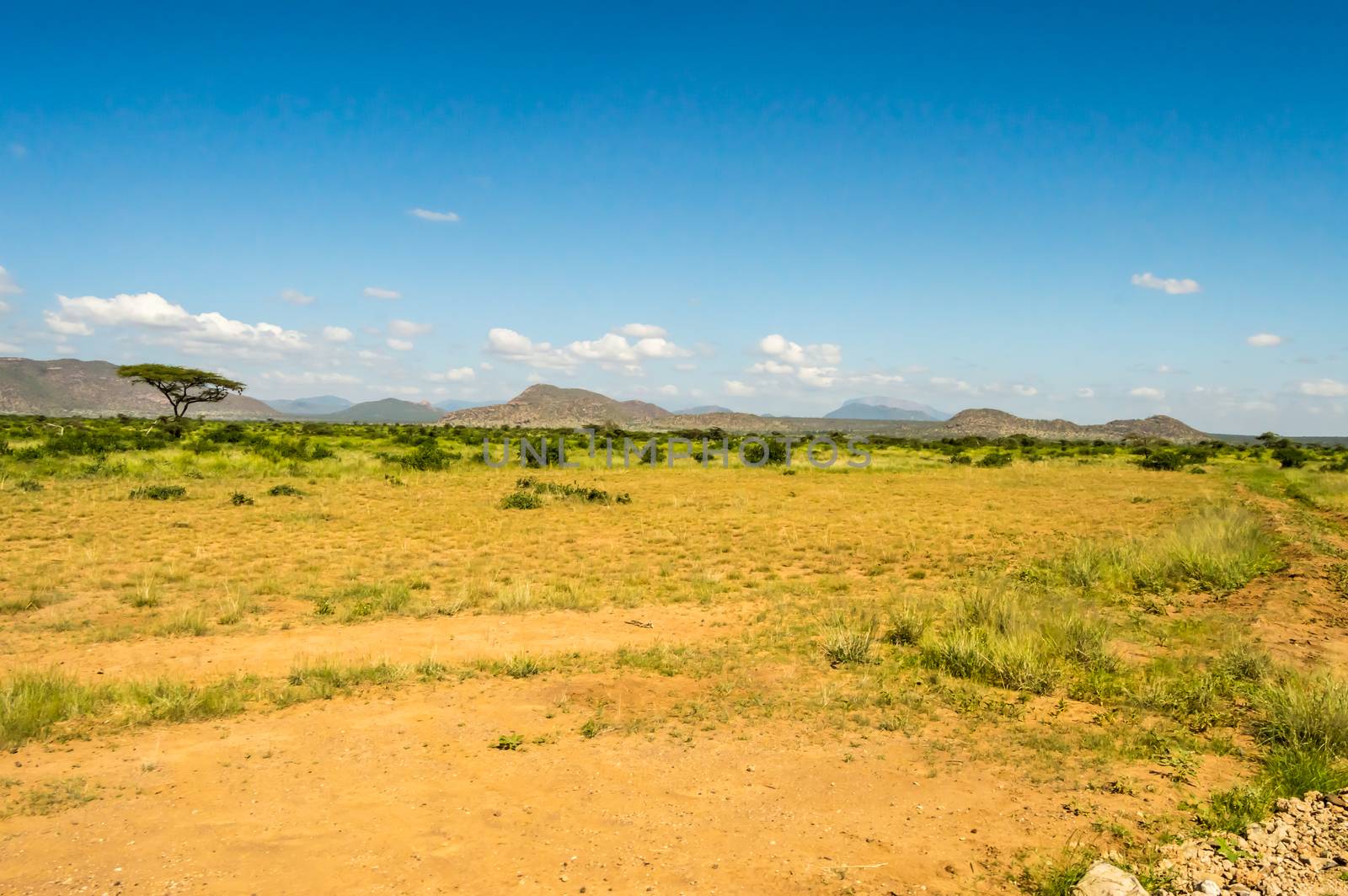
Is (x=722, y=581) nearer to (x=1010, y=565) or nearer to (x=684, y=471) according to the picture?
(x=1010, y=565)

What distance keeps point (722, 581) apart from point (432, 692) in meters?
6.25

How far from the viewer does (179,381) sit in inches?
2222

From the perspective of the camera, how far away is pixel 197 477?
27.0 metres

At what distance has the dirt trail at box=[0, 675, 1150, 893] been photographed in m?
4.25

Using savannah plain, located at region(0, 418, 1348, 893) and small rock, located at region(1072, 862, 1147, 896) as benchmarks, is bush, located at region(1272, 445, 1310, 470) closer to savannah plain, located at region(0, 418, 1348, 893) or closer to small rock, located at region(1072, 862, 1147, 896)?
savannah plain, located at region(0, 418, 1348, 893)

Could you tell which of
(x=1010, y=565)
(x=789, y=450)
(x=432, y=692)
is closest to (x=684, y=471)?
(x=789, y=450)

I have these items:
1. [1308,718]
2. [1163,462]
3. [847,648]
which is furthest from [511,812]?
[1163,462]

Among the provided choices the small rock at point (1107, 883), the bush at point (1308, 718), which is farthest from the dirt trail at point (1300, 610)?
the small rock at point (1107, 883)

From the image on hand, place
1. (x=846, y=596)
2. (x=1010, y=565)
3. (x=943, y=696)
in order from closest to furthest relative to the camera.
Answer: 1. (x=943, y=696)
2. (x=846, y=596)
3. (x=1010, y=565)

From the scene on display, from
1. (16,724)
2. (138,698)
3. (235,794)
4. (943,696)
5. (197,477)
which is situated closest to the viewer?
(235,794)

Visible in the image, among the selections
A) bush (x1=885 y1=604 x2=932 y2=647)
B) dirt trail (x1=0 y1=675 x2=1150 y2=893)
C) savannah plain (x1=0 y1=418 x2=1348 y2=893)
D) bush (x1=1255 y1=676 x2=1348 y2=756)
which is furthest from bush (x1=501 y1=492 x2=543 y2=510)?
bush (x1=1255 y1=676 x2=1348 y2=756)

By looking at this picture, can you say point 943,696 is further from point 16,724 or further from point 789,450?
point 789,450

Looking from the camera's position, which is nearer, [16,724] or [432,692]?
[16,724]

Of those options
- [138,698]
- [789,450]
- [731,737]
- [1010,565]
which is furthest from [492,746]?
[789,450]
